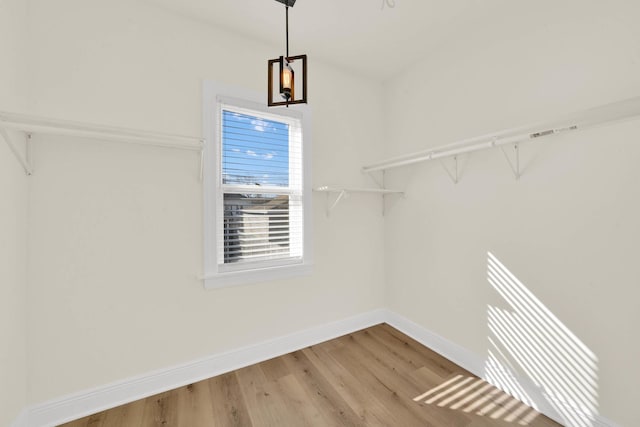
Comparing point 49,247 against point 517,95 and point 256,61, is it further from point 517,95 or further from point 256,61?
point 517,95

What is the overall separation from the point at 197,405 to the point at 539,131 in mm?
2621

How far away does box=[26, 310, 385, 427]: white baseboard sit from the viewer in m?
1.47

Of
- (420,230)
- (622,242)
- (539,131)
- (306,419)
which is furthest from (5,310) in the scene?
(622,242)

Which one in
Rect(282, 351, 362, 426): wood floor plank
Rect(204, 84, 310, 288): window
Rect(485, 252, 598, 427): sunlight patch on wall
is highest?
Rect(204, 84, 310, 288): window

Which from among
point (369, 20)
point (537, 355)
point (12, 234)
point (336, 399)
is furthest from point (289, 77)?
point (537, 355)

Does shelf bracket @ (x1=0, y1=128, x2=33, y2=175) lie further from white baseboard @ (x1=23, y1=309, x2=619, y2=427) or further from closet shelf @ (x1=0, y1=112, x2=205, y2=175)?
white baseboard @ (x1=23, y1=309, x2=619, y2=427)

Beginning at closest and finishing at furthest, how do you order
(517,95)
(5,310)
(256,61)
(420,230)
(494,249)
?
(5,310)
(517,95)
(494,249)
(256,61)
(420,230)

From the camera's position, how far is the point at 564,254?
1.48 metres

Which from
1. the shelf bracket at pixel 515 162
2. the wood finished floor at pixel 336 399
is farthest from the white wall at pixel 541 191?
the wood finished floor at pixel 336 399

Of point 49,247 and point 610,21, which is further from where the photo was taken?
point 49,247

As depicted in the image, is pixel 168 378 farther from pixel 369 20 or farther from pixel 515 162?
pixel 369 20

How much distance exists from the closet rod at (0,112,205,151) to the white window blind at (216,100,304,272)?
0.33m

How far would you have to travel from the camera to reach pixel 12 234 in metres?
1.29

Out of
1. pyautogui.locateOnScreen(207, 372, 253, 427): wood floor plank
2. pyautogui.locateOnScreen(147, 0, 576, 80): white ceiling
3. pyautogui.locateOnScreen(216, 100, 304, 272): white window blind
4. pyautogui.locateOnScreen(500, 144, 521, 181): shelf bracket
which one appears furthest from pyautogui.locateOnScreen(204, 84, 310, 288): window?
pyautogui.locateOnScreen(500, 144, 521, 181): shelf bracket
